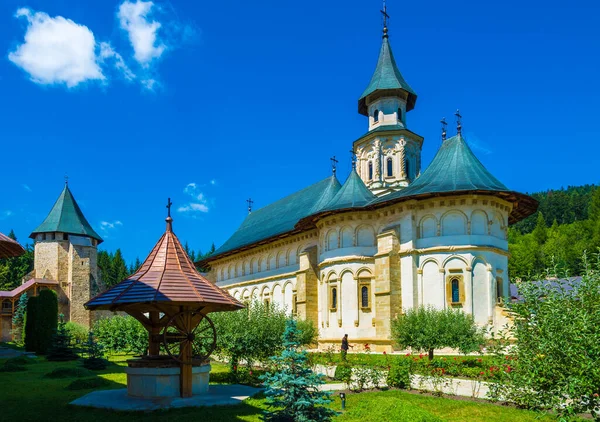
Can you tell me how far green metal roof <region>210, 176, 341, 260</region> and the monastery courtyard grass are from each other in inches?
889

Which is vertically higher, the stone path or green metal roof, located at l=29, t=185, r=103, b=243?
green metal roof, located at l=29, t=185, r=103, b=243

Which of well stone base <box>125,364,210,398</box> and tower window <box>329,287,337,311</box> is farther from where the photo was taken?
tower window <box>329,287,337,311</box>

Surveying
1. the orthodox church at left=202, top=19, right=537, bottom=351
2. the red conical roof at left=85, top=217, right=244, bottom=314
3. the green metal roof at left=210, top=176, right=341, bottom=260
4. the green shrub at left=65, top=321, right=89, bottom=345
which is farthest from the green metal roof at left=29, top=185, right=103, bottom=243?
the red conical roof at left=85, top=217, right=244, bottom=314

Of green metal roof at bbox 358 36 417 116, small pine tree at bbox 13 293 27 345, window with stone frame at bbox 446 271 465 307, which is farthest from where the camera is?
small pine tree at bbox 13 293 27 345

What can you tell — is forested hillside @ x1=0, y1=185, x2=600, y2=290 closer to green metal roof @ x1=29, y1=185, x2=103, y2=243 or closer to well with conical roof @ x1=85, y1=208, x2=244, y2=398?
green metal roof @ x1=29, y1=185, x2=103, y2=243

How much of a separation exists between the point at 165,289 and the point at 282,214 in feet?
105

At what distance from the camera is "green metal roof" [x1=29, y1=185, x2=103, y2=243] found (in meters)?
49.9

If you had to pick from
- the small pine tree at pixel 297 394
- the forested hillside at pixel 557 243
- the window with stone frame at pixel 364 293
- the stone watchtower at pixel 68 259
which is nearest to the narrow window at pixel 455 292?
the window with stone frame at pixel 364 293

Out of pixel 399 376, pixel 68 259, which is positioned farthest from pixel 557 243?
pixel 399 376

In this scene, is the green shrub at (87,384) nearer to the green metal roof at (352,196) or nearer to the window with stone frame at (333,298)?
the window with stone frame at (333,298)

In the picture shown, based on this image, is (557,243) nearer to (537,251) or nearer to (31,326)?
(537,251)

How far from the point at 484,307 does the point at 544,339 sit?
61.5 ft

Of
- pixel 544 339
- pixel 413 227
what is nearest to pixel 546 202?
pixel 413 227

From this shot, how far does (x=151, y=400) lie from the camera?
12.6 meters
